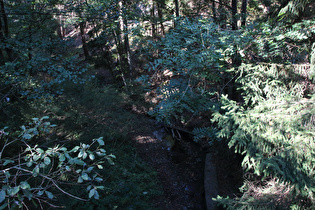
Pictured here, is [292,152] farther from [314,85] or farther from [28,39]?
[28,39]

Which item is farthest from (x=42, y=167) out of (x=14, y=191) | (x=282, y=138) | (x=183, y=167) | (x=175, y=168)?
(x=183, y=167)

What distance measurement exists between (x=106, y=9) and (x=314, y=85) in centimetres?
511

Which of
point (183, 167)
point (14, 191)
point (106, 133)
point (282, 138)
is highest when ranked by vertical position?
point (14, 191)

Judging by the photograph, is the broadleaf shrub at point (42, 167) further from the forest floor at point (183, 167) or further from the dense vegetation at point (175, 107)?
the forest floor at point (183, 167)

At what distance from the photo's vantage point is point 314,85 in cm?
401

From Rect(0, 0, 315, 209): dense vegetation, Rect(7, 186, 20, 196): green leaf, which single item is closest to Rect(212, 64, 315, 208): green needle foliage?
Rect(0, 0, 315, 209): dense vegetation

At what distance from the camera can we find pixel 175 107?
4.39 meters

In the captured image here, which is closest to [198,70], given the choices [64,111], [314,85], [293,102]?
[293,102]

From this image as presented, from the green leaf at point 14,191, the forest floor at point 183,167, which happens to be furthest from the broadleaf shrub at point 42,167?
the forest floor at point 183,167

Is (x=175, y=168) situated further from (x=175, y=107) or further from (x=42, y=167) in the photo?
(x=42, y=167)

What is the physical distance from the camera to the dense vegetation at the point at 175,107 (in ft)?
8.81

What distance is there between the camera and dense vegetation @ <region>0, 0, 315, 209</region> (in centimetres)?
269

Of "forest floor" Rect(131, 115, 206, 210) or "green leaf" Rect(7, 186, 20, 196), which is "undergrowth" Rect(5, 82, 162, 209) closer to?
"forest floor" Rect(131, 115, 206, 210)

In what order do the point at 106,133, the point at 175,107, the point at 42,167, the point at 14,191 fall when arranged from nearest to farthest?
the point at 14,191, the point at 42,167, the point at 175,107, the point at 106,133
